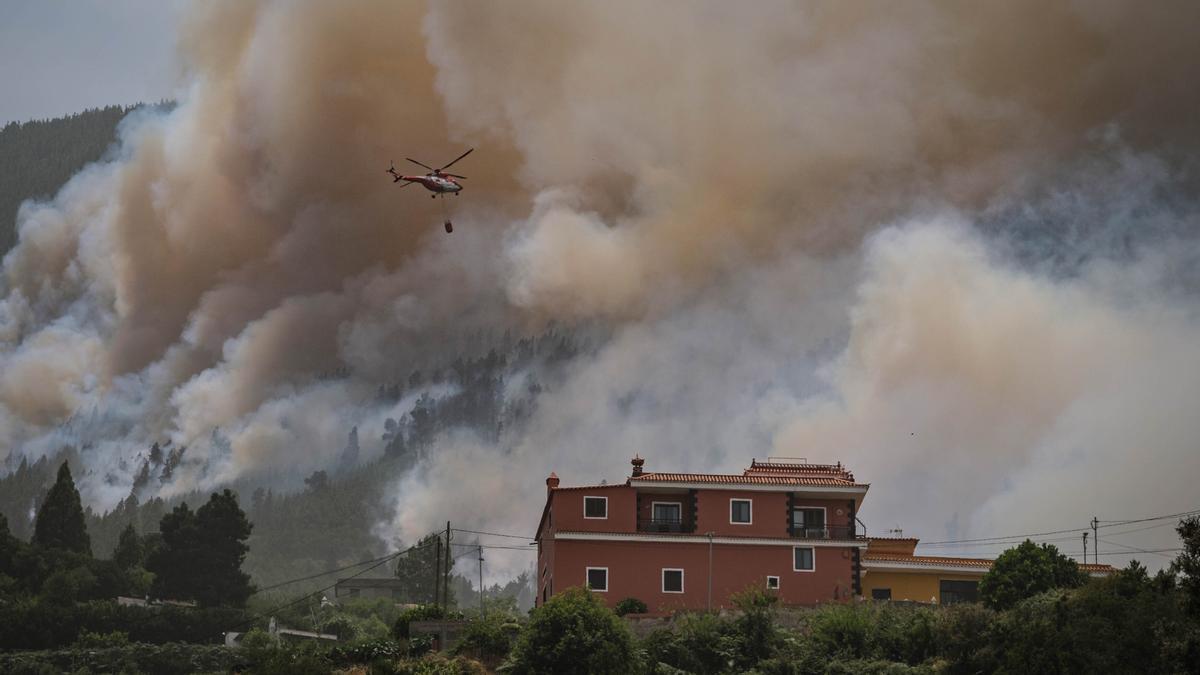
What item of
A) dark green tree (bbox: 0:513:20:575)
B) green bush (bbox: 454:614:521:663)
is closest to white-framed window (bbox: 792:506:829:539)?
green bush (bbox: 454:614:521:663)

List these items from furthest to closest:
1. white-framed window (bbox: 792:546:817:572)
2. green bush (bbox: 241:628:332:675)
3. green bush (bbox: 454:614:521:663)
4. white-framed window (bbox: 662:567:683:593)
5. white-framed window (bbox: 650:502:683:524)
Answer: white-framed window (bbox: 650:502:683:524) → white-framed window (bbox: 792:546:817:572) → white-framed window (bbox: 662:567:683:593) → green bush (bbox: 454:614:521:663) → green bush (bbox: 241:628:332:675)

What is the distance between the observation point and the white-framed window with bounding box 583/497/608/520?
7644 cm

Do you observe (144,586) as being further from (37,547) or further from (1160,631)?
(1160,631)

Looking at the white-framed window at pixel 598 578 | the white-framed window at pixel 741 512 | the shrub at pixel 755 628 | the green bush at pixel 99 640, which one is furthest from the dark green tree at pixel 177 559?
the shrub at pixel 755 628

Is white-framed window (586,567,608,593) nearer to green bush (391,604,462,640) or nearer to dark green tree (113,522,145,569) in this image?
green bush (391,604,462,640)

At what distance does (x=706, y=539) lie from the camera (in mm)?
75688

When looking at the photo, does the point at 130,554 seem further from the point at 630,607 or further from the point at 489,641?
the point at 489,641

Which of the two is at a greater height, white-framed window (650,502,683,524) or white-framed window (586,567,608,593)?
white-framed window (650,502,683,524)

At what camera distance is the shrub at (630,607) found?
7181cm

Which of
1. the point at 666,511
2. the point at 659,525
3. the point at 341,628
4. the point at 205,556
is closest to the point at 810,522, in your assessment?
the point at 666,511

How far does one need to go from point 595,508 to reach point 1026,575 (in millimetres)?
22472

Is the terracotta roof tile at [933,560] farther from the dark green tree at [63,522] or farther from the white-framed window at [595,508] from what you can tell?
the dark green tree at [63,522]

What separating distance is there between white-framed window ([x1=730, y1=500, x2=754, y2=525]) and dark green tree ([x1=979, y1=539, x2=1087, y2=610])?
13860 mm

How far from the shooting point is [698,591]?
7488 centimetres
